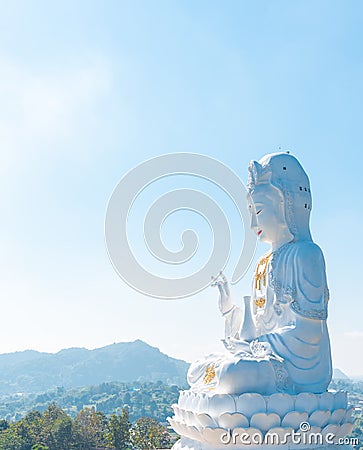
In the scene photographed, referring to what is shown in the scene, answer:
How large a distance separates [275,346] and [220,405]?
3.69 feet

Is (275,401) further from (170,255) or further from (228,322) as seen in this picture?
(170,255)

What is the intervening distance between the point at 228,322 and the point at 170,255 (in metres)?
1.37

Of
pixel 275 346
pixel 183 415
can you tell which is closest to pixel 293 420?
pixel 275 346

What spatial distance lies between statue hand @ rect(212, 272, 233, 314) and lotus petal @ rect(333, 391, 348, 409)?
2198 millimetres

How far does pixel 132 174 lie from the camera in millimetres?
8508

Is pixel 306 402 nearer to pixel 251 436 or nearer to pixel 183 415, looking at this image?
pixel 251 436

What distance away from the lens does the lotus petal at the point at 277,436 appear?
17.7ft

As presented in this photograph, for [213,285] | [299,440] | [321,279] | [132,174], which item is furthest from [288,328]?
[132,174]

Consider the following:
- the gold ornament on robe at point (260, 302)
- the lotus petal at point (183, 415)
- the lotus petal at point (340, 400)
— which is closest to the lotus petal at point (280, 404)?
the lotus petal at point (340, 400)

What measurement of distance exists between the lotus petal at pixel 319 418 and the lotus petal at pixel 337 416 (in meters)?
0.14

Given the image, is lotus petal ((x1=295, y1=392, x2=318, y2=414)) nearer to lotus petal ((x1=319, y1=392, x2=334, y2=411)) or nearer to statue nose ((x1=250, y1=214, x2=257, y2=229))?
lotus petal ((x1=319, y1=392, x2=334, y2=411))

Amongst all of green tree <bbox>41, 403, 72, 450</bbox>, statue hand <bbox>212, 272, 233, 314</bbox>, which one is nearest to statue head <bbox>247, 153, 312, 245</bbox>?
statue hand <bbox>212, 272, 233, 314</bbox>

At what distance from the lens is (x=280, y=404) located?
18.1 ft

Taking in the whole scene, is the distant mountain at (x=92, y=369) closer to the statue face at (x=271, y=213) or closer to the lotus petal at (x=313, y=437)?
the statue face at (x=271, y=213)
